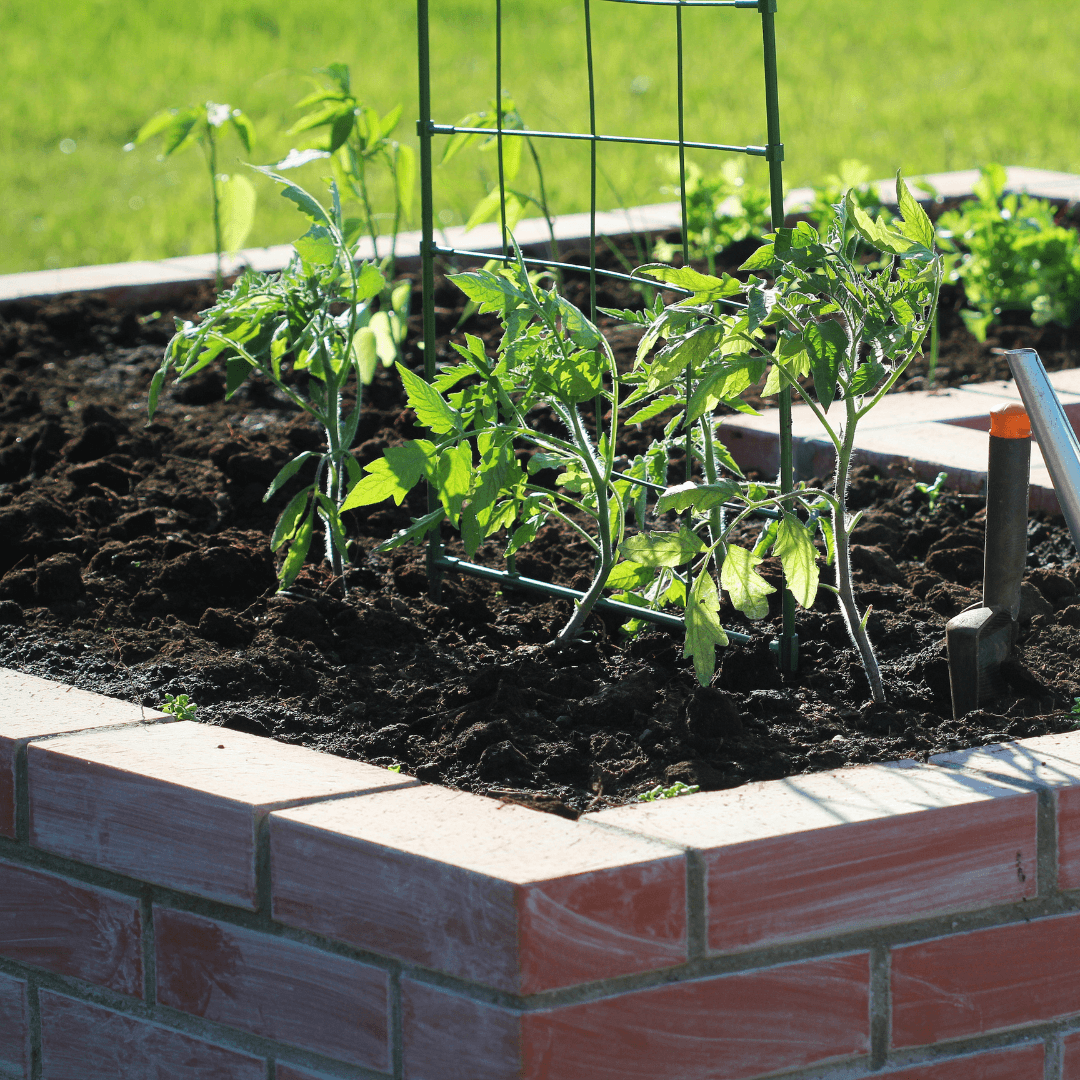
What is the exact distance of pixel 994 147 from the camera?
30.6 feet

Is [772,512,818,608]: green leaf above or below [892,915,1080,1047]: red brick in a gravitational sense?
above

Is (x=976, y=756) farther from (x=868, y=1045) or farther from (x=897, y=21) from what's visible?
(x=897, y=21)

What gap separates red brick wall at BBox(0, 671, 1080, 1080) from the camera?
1.70m

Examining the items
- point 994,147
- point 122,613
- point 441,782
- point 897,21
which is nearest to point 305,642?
point 122,613

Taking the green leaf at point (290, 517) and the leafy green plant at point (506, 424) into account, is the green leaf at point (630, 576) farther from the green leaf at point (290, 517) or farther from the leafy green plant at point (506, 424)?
the green leaf at point (290, 517)

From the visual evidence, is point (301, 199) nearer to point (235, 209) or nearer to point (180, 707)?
point (180, 707)

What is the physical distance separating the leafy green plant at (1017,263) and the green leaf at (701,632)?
265cm

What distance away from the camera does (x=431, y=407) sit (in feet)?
7.21

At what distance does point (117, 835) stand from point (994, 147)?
338 inches

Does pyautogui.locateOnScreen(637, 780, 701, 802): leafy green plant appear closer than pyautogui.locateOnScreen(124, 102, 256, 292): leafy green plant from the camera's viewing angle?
Yes

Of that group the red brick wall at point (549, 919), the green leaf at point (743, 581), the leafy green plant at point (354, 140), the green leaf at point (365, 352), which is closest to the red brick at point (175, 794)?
the red brick wall at point (549, 919)

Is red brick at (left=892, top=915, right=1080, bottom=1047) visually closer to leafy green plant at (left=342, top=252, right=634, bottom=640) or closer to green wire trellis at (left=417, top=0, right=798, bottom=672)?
green wire trellis at (left=417, top=0, right=798, bottom=672)

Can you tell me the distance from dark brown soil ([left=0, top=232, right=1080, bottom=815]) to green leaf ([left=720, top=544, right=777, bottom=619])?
20cm

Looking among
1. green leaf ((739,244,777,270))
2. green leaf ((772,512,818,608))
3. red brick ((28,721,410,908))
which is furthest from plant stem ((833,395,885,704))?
red brick ((28,721,410,908))
